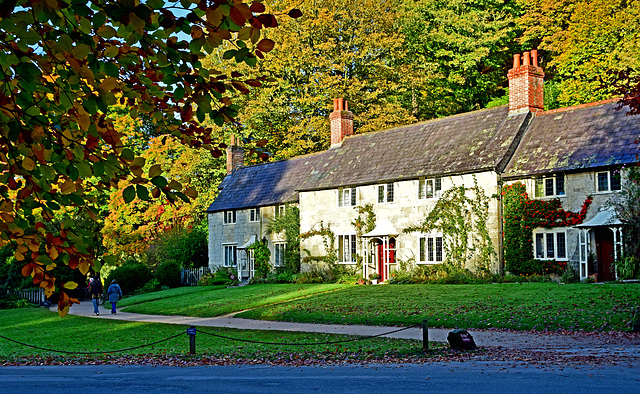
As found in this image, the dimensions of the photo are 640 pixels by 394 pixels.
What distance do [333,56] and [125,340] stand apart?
3453 cm

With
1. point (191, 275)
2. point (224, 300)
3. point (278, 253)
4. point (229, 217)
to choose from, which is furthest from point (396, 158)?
point (191, 275)

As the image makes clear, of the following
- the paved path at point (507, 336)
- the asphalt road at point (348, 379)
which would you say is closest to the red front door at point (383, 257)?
the paved path at point (507, 336)

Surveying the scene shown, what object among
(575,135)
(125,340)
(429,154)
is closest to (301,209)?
(429,154)

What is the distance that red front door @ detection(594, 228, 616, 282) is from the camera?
2783 cm

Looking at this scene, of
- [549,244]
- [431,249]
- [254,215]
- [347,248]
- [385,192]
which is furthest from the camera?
[254,215]

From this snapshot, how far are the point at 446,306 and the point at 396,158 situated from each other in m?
14.5

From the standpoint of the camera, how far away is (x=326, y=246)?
38031 mm

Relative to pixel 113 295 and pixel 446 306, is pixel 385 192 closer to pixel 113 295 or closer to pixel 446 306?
pixel 446 306

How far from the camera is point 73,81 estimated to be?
4.86 meters

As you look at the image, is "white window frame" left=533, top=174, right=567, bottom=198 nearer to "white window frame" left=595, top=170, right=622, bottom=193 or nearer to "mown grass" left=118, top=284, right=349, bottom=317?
"white window frame" left=595, top=170, right=622, bottom=193

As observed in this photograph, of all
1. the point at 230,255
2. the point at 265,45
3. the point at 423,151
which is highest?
the point at 423,151

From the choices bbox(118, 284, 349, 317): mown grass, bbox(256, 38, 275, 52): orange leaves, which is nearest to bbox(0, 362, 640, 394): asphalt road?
bbox(256, 38, 275, 52): orange leaves

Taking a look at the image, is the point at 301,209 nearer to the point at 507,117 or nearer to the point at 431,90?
the point at 507,117

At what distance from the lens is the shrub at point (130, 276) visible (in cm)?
4134
